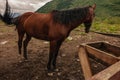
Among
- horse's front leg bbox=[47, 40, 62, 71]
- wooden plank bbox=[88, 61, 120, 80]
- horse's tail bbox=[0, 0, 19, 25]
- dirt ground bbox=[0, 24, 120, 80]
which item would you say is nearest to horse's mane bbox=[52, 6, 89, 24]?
horse's front leg bbox=[47, 40, 62, 71]

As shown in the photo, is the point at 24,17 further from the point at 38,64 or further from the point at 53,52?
the point at 53,52

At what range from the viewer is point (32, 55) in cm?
Result: 783

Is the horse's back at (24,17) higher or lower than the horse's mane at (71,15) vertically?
lower

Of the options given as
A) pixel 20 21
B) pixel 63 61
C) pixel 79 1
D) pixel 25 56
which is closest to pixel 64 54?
pixel 63 61

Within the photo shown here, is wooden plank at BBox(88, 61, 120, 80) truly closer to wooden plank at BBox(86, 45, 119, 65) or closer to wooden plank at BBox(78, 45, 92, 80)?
wooden plank at BBox(86, 45, 119, 65)

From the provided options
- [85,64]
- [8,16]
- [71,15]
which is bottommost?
[8,16]

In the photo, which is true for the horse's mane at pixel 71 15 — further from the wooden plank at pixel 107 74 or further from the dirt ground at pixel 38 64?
the wooden plank at pixel 107 74

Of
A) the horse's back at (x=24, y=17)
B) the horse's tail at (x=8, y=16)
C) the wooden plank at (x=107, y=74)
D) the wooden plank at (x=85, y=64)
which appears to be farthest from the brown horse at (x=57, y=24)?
the wooden plank at (x=107, y=74)

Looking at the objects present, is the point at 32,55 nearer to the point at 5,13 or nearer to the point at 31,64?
the point at 31,64

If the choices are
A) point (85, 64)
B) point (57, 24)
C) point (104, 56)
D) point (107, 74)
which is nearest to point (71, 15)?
point (57, 24)

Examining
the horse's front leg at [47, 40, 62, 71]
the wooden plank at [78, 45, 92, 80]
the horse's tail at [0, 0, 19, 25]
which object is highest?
the wooden plank at [78, 45, 92, 80]

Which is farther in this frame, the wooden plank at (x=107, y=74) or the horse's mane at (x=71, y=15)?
the horse's mane at (x=71, y=15)

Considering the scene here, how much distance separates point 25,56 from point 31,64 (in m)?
0.79

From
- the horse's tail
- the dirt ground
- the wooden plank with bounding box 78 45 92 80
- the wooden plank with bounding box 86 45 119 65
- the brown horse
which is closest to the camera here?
the wooden plank with bounding box 86 45 119 65
